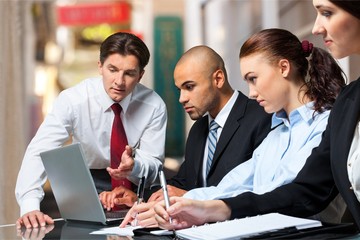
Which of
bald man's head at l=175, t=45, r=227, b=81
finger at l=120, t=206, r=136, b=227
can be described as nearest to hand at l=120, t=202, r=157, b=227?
finger at l=120, t=206, r=136, b=227

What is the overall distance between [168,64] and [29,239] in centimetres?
913

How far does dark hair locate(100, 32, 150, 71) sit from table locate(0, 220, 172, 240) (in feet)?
2.09

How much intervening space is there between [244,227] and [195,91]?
3.33 ft

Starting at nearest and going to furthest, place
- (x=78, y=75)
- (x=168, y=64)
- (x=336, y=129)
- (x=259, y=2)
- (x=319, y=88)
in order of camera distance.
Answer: (x=336, y=129) < (x=319, y=88) < (x=259, y=2) < (x=168, y=64) < (x=78, y=75)

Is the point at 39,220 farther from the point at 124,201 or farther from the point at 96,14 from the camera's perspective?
the point at 96,14

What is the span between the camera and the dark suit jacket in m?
1.75

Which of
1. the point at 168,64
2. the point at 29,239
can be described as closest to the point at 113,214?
the point at 29,239

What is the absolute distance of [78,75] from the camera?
13852 millimetres

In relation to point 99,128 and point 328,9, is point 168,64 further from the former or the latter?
point 328,9

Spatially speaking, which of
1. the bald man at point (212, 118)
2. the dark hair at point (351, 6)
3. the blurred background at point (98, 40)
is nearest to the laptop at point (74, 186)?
the bald man at point (212, 118)

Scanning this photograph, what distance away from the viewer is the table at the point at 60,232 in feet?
5.87

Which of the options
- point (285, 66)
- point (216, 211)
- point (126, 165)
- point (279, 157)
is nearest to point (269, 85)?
point (285, 66)

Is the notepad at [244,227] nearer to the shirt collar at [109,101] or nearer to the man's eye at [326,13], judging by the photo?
the man's eye at [326,13]

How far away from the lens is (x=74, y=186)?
2168 millimetres
